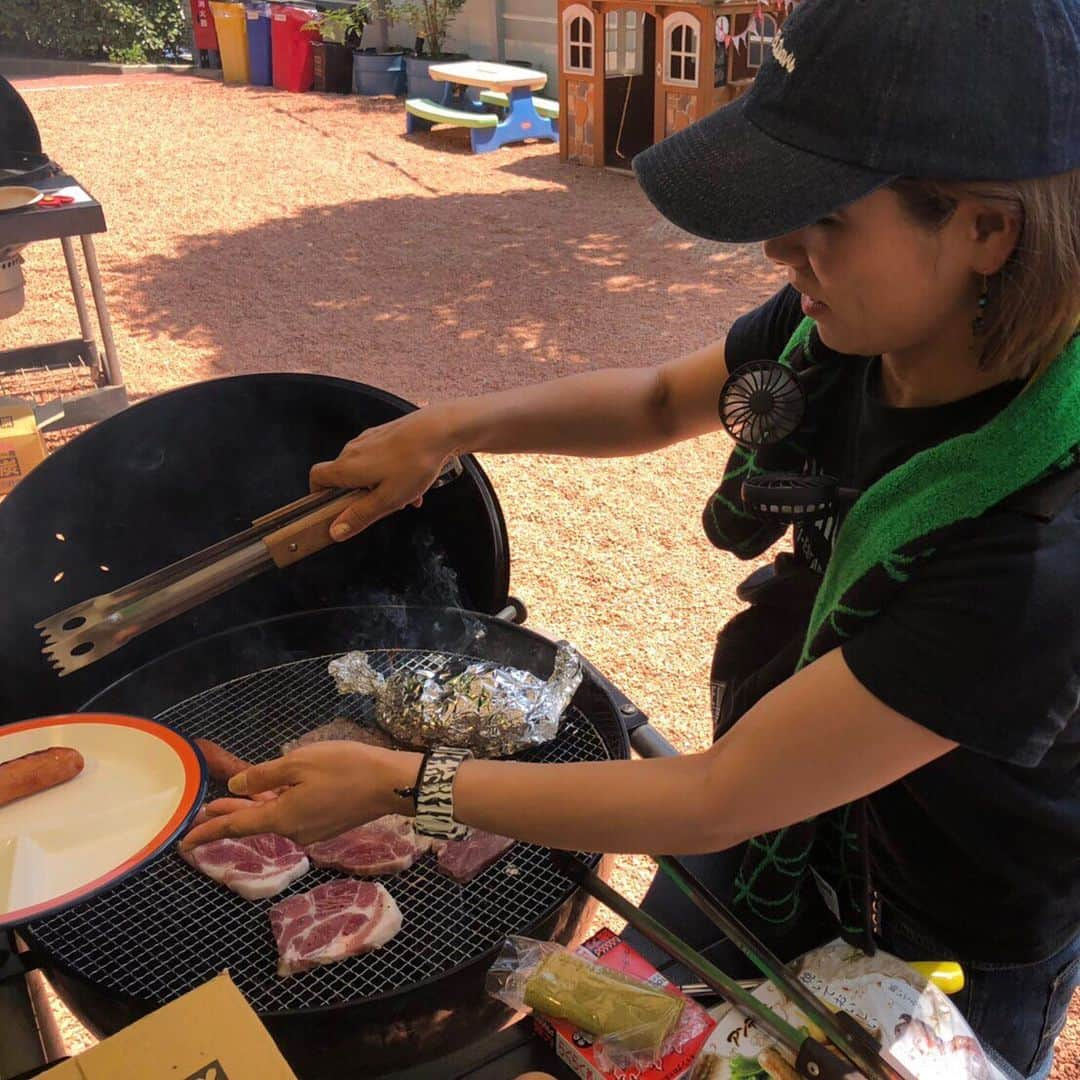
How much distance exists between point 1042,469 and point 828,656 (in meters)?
0.30

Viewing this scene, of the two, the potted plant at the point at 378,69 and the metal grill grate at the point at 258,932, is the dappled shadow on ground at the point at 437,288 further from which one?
the potted plant at the point at 378,69

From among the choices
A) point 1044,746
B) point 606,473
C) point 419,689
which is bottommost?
point 606,473

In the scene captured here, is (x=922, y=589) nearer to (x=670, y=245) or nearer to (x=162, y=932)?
(x=162, y=932)

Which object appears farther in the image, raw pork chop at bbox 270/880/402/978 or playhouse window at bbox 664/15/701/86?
playhouse window at bbox 664/15/701/86

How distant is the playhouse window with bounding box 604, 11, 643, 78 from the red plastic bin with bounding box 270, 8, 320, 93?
5463mm

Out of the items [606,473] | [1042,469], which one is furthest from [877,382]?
[606,473]

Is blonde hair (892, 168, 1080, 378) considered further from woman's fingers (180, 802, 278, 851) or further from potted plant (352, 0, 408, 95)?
potted plant (352, 0, 408, 95)

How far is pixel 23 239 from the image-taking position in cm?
442

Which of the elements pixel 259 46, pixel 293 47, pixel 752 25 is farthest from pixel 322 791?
pixel 259 46

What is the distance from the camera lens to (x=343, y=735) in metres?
2.00

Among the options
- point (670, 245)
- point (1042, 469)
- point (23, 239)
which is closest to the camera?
point (1042, 469)

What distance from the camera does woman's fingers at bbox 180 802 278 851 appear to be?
1.39 meters

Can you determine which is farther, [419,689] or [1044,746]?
[419,689]

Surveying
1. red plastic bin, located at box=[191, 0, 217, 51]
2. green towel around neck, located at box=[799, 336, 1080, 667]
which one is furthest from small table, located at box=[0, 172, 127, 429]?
red plastic bin, located at box=[191, 0, 217, 51]
